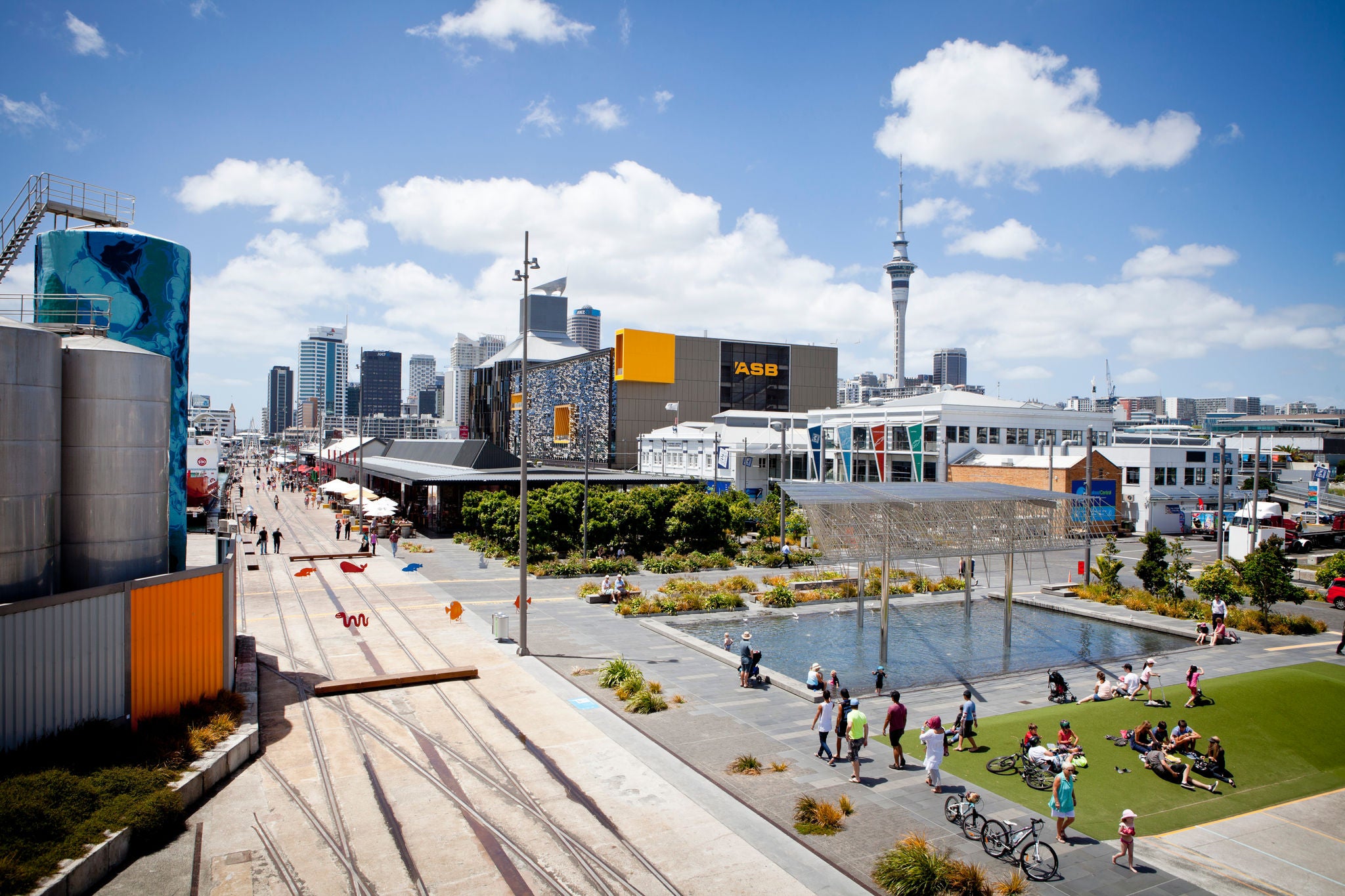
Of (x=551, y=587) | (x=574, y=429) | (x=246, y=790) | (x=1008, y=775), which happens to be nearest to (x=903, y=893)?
(x=1008, y=775)

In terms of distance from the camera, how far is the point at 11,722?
12484 millimetres

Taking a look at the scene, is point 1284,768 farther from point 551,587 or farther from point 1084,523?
point 551,587

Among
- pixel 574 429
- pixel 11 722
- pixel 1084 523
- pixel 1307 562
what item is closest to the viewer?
pixel 11 722

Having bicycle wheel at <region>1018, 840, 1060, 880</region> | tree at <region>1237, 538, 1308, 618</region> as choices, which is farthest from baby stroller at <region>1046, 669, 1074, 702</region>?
tree at <region>1237, 538, 1308, 618</region>

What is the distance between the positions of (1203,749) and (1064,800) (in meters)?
6.90

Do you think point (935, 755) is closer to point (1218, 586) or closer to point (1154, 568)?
point (1218, 586)

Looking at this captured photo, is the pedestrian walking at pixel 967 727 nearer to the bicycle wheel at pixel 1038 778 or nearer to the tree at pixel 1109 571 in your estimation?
the bicycle wheel at pixel 1038 778

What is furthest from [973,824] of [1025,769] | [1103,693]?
[1103,693]

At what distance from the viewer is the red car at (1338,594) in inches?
1335

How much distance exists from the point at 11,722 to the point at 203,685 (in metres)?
3.66

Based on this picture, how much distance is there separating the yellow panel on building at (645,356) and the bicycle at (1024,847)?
265 ft

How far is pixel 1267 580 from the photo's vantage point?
28766 mm

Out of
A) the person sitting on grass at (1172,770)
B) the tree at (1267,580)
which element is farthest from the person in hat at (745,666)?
the tree at (1267,580)

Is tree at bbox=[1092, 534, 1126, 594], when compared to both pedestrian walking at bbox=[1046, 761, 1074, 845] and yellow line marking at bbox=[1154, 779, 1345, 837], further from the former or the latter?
pedestrian walking at bbox=[1046, 761, 1074, 845]
